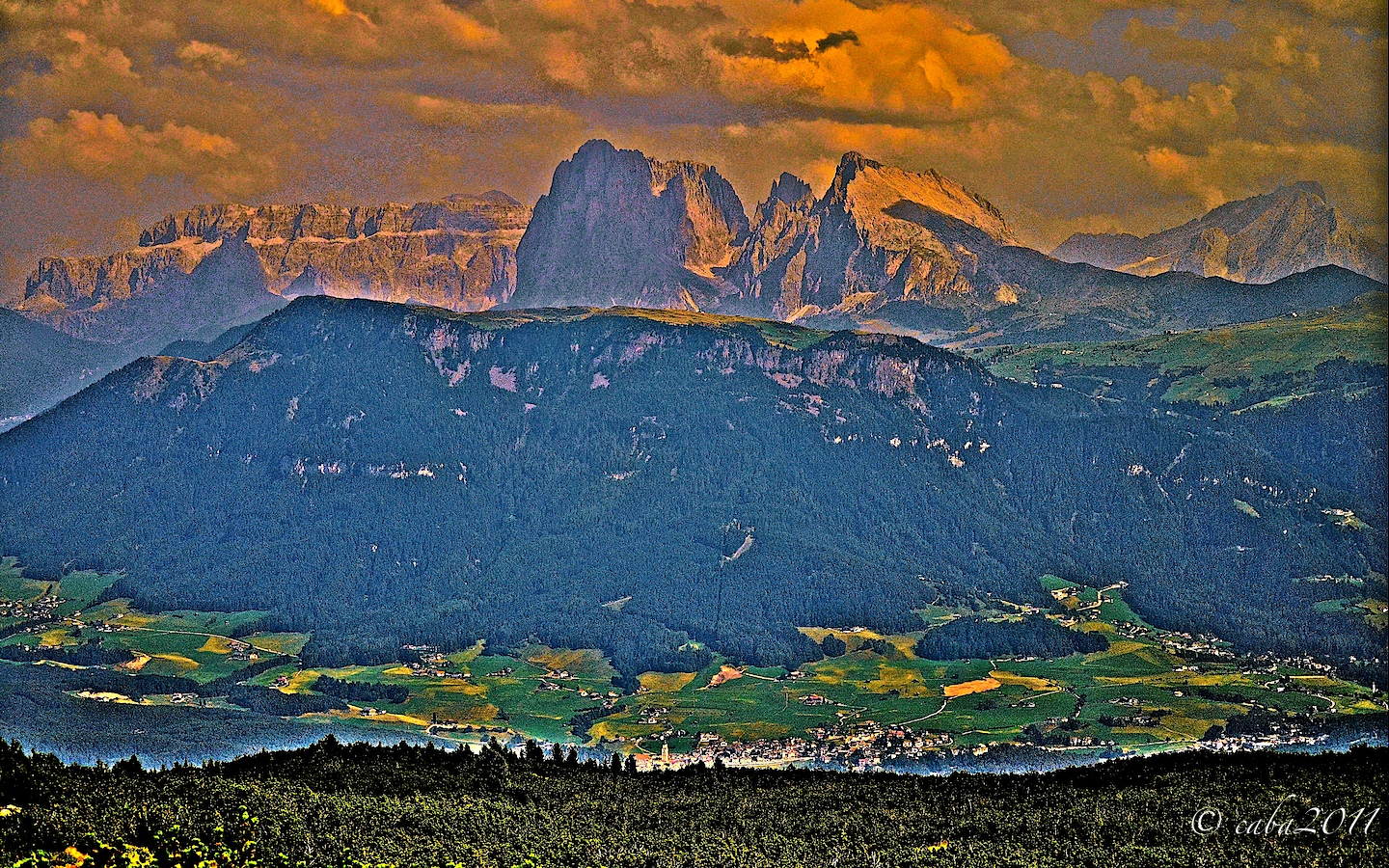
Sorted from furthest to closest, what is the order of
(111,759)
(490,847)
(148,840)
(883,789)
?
(111,759) < (883,789) < (490,847) < (148,840)

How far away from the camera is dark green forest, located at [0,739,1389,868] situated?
102m

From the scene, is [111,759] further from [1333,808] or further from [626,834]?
[1333,808]

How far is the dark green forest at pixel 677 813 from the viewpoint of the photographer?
102m

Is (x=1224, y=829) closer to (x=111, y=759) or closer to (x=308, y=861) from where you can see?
(x=308, y=861)

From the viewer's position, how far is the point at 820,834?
4769 inches

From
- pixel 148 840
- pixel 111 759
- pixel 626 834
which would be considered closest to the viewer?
pixel 148 840

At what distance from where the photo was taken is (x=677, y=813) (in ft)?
425

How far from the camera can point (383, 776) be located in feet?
447

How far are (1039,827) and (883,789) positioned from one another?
23.4 metres

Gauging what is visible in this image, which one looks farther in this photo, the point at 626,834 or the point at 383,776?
the point at 383,776

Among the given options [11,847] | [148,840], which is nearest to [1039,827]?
[148,840]

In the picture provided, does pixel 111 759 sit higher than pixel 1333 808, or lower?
lower

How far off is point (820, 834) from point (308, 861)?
134 ft

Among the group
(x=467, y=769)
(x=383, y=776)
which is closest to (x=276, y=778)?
(x=383, y=776)
